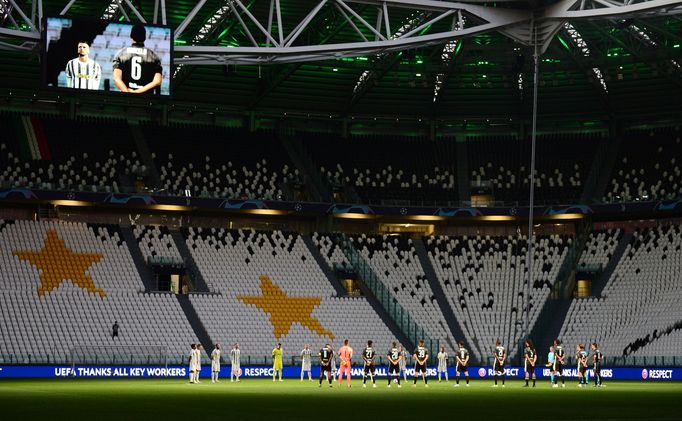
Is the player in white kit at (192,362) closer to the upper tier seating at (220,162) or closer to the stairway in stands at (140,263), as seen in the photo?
the stairway in stands at (140,263)

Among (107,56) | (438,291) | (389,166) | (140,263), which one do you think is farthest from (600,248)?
(107,56)

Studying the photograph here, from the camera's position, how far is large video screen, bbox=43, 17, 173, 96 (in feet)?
129

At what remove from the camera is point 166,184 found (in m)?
Answer: 65.8

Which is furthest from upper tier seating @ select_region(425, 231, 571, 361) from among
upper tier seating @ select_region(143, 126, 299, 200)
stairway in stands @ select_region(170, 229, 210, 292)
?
stairway in stands @ select_region(170, 229, 210, 292)

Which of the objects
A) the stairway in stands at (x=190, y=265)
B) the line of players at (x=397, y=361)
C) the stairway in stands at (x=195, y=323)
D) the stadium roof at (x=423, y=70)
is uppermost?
the stadium roof at (x=423, y=70)

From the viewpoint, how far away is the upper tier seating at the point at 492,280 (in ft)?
207

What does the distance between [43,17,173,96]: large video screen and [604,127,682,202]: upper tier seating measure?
35438 millimetres

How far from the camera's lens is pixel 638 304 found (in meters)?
62.5

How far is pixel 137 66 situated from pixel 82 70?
1.93 metres

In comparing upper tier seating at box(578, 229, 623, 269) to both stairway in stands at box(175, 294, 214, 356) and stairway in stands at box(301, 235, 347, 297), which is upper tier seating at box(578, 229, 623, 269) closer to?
stairway in stands at box(301, 235, 347, 297)

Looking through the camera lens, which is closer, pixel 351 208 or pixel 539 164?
pixel 351 208

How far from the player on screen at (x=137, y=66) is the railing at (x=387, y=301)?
26597mm

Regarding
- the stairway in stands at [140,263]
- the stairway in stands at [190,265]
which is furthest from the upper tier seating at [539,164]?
the stairway in stands at [140,263]

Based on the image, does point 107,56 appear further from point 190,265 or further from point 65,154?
point 65,154
